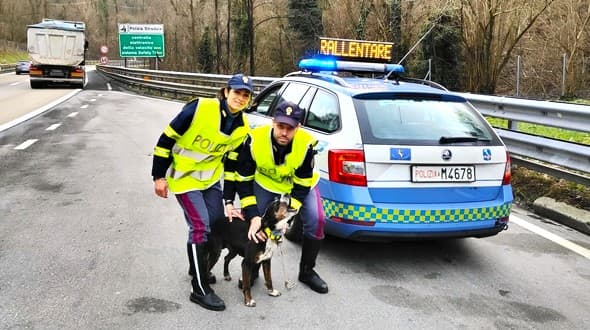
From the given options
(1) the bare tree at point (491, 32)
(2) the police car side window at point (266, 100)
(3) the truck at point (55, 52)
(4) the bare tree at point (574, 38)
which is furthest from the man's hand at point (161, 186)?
(3) the truck at point (55, 52)

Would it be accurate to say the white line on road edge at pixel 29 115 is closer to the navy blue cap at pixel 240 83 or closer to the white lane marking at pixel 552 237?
the navy blue cap at pixel 240 83

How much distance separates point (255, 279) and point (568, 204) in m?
3.87

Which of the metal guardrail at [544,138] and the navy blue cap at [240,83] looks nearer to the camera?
the navy blue cap at [240,83]

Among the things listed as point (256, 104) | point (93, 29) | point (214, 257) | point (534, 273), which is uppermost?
point (93, 29)

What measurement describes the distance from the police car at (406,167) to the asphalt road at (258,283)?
1.29 feet

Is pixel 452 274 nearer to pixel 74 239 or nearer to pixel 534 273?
pixel 534 273

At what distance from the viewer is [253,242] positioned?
3.68 m

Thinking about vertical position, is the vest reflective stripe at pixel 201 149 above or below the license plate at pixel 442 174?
above

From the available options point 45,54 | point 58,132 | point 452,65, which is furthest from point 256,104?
point 45,54

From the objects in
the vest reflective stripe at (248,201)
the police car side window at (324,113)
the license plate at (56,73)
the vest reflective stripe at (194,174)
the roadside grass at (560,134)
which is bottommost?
the roadside grass at (560,134)

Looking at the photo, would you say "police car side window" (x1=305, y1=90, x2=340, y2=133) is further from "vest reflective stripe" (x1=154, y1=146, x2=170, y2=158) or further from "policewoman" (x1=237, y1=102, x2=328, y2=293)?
"vest reflective stripe" (x1=154, y1=146, x2=170, y2=158)

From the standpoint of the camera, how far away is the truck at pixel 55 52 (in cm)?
2802

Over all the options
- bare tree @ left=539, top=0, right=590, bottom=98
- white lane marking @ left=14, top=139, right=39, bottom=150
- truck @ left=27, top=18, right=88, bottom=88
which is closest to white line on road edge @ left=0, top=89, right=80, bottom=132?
white lane marking @ left=14, top=139, right=39, bottom=150

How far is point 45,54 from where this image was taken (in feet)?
91.9
